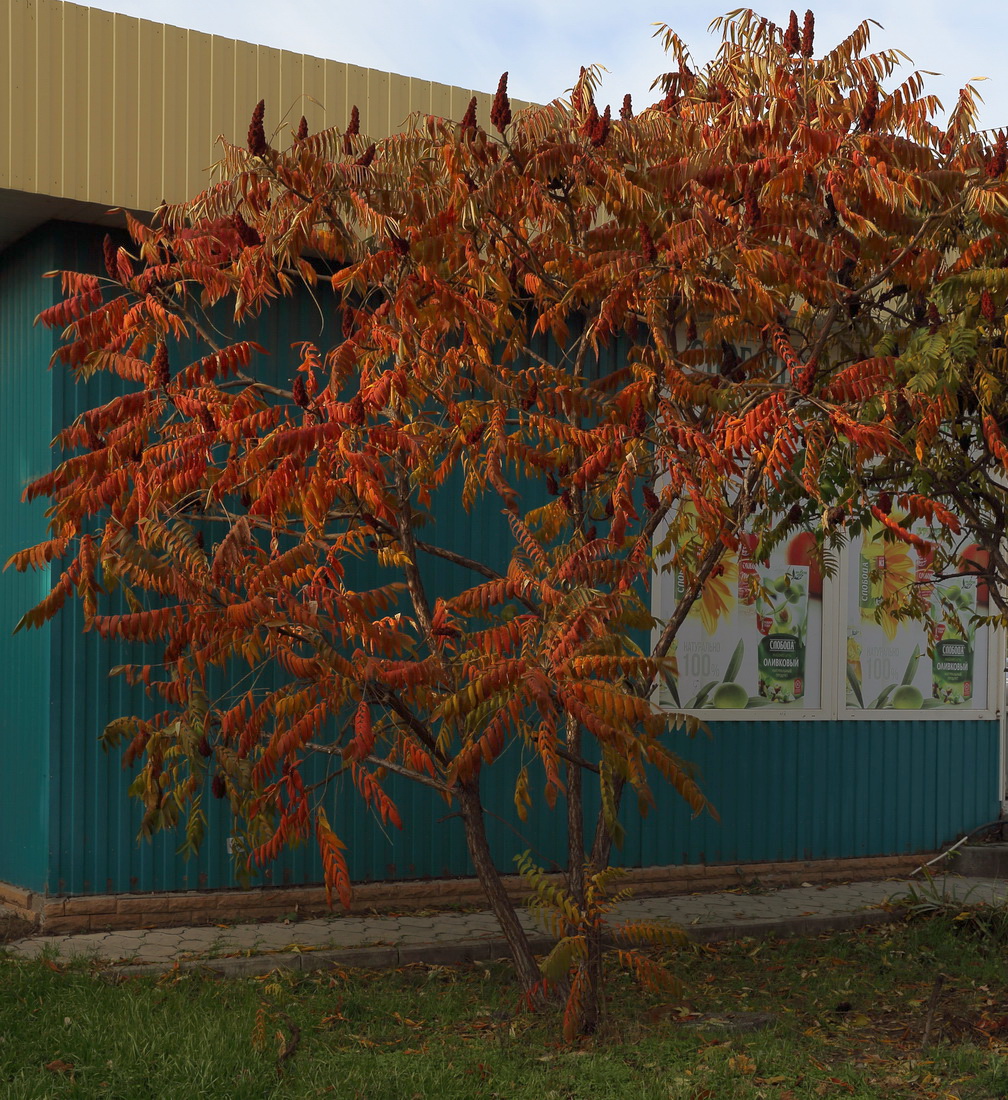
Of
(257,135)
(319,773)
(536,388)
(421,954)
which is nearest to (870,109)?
(536,388)

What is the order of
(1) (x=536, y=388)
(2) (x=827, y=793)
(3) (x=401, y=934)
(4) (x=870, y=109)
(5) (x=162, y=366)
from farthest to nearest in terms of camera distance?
1. (2) (x=827, y=793)
2. (3) (x=401, y=934)
3. (1) (x=536, y=388)
4. (5) (x=162, y=366)
5. (4) (x=870, y=109)

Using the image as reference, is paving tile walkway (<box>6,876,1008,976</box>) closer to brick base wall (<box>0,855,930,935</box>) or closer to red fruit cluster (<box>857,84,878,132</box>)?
brick base wall (<box>0,855,930,935</box>)

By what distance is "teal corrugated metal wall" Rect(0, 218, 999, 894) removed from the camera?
8914 mm

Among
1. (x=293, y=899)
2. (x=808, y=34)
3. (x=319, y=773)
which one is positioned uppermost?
(x=808, y=34)

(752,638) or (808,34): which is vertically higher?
(808,34)

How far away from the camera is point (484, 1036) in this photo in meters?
6.75

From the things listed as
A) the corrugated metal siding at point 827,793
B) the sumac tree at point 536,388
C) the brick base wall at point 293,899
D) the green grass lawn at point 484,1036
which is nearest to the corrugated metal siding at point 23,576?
the brick base wall at point 293,899

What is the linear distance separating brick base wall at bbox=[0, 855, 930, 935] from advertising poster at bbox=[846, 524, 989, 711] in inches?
73.0

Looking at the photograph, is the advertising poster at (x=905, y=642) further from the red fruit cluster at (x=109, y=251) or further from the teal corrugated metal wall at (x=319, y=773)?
the red fruit cluster at (x=109, y=251)

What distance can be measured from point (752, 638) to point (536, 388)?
5.22 m

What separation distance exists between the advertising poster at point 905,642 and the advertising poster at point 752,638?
1.56ft

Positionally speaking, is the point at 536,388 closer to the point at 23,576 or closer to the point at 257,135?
the point at 257,135

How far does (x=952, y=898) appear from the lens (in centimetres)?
1021

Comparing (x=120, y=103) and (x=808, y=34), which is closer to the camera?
(x=808, y=34)
